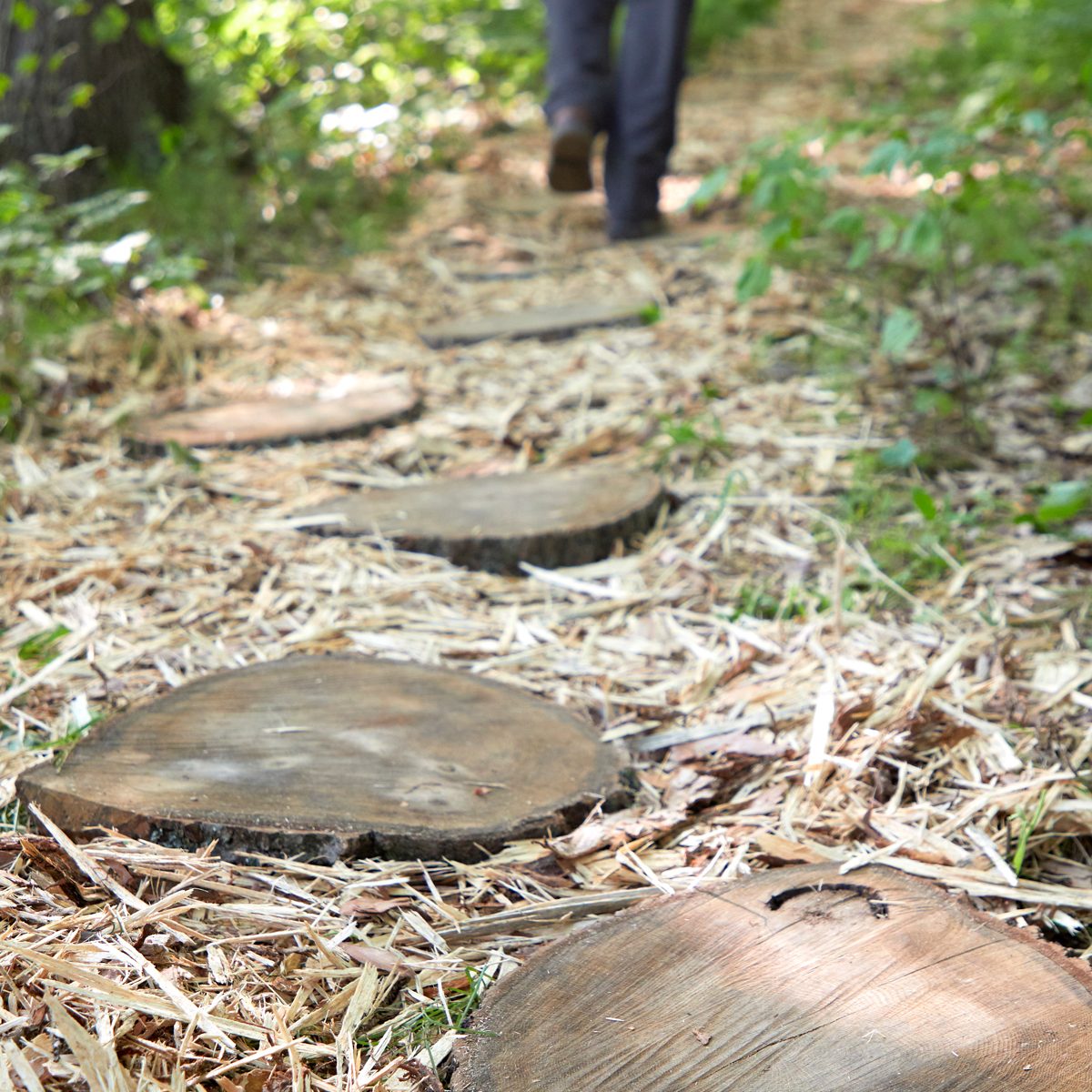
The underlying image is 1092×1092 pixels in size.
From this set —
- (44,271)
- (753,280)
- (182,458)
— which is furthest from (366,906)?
(44,271)

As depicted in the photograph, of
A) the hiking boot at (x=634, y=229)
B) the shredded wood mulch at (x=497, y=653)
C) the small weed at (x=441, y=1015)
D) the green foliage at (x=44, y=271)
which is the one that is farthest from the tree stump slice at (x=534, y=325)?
the small weed at (x=441, y=1015)

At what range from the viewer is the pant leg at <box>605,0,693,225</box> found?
3.93 meters

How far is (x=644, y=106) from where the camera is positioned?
13.2 ft

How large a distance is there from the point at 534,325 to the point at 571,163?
3.10 feet

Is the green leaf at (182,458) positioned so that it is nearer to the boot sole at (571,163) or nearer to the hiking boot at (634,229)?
the boot sole at (571,163)

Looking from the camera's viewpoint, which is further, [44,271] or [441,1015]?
[44,271]

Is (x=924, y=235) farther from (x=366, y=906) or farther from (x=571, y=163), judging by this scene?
(x=571, y=163)

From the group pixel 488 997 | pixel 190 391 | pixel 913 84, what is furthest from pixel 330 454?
pixel 913 84

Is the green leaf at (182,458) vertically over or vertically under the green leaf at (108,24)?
under

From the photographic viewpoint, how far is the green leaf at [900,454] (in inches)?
Result: 88.9

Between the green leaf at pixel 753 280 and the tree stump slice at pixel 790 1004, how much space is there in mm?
1620

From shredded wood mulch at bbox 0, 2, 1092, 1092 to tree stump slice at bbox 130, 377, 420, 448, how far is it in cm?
5

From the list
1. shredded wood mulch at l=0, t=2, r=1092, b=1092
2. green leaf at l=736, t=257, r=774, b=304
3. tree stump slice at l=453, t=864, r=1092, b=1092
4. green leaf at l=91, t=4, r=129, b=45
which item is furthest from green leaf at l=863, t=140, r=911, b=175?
green leaf at l=91, t=4, r=129, b=45

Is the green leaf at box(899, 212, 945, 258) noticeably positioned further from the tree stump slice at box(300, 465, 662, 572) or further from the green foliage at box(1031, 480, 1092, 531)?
the tree stump slice at box(300, 465, 662, 572)
